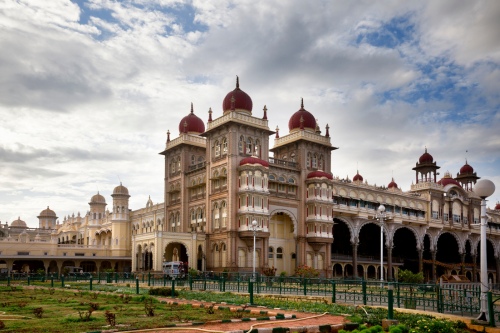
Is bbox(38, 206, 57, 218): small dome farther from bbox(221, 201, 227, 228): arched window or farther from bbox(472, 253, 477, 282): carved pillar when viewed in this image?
bbox(472, 253, 477, 282): carved pillar

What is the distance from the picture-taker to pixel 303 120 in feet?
211

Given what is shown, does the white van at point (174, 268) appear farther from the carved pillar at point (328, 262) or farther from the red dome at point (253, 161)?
the carved pillar at point (328, 262)

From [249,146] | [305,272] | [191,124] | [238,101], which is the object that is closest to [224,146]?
[249,146]

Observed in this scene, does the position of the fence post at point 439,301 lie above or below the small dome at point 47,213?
below

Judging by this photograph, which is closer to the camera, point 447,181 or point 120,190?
point 120,190

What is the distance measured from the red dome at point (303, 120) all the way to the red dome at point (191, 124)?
38.2 feet

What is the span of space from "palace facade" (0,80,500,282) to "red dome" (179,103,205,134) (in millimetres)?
148

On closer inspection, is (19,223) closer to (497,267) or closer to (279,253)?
(279,253)

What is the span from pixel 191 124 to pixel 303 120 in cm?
1439

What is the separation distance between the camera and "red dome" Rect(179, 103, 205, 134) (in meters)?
67.2

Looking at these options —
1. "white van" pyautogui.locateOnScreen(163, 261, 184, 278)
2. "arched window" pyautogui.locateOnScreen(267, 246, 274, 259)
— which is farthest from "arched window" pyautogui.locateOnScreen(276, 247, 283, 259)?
"white van" pyautogui.locateOnScreen(163, 261, 184, 278)

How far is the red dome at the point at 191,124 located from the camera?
67188mm

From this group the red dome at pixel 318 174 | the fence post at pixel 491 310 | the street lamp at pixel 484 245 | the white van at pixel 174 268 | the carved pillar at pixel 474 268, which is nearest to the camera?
the fence post at pixel 491 310

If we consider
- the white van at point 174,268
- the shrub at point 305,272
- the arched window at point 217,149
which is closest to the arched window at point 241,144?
the arched window at point 217,149
